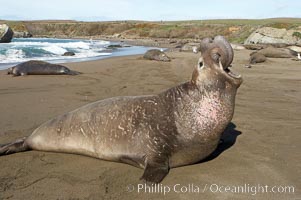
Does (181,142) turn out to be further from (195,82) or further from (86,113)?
(86,113)

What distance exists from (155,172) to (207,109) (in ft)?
2.84

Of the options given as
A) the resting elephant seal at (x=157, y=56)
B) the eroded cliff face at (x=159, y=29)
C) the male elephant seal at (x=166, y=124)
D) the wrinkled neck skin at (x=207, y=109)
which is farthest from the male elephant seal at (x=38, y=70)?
the eroded cliff face at (x=159, y=29)

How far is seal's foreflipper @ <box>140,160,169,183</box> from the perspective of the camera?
11.9 ft

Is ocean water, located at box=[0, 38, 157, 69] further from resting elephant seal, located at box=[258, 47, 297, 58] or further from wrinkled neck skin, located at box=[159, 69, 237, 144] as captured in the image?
wrinkled neck skin, located at box=[159, 69, 237, 144]

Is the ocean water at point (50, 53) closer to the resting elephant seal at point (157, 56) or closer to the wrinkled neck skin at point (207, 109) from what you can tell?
the resting elephant seal at point (157, 56)

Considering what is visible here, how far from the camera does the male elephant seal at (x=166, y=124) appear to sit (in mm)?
3865

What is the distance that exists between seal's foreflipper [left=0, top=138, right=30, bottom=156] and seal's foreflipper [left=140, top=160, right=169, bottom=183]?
1.78 meters

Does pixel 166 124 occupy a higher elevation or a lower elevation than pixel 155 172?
higher

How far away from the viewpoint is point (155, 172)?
376cm

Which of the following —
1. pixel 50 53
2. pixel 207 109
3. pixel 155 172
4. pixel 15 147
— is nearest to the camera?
pixel 155 172

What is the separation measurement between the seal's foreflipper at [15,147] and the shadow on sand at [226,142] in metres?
2.28

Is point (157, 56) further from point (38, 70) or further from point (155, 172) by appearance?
point (155, 172)

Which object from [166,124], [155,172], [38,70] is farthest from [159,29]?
[155,172]

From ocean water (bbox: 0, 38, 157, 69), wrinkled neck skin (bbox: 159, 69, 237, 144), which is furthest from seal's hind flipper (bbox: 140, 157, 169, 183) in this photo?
ocean water (bbox: 0, 38, 157, 69)
